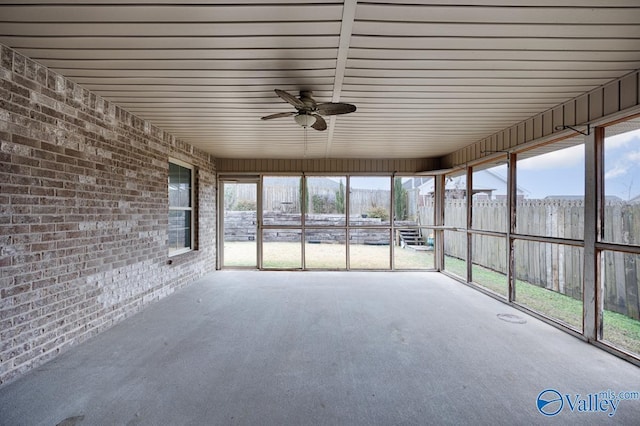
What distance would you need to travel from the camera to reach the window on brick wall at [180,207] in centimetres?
513

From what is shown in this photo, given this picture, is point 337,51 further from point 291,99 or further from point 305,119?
point 305,119

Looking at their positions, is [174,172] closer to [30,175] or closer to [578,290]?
[30,175]

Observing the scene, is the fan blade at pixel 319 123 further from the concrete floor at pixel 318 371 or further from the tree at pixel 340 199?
the tree at pixel 340 199

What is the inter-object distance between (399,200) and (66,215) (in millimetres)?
5954

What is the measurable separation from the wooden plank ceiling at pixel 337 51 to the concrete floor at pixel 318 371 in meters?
2.62

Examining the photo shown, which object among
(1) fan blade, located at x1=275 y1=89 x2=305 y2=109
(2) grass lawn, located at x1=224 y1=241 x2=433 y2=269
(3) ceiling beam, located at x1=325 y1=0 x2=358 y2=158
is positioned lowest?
(2) grass lawn, located at x1=224 y1=241 x2=433 y2=269

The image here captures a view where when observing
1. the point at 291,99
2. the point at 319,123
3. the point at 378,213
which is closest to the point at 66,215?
the point at 291,99

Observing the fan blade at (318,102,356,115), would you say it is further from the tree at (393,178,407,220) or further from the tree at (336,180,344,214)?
the tree at (393,178,407,220)

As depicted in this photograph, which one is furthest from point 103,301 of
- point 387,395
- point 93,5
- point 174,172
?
point 387,395

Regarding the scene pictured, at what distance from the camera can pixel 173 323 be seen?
3529mm

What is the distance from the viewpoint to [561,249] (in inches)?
173

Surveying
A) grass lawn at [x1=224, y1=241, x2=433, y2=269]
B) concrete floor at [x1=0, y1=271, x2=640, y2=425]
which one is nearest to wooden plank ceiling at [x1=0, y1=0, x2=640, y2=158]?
concrete floor at [x1=0, y1=271, x2=640, y2=425]

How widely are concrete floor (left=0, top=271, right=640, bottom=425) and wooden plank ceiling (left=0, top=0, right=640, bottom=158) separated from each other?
8.60 ft

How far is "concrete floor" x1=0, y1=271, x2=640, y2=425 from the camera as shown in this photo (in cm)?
194
